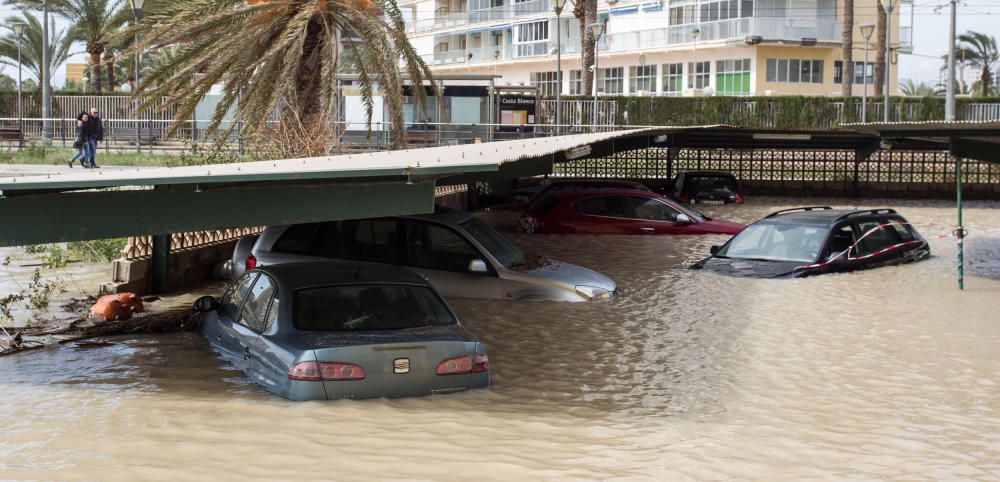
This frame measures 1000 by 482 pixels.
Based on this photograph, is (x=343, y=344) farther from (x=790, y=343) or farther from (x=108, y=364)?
(x=790, y=343)

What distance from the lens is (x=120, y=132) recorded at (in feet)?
145

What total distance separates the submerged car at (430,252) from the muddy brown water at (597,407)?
311 millimetres

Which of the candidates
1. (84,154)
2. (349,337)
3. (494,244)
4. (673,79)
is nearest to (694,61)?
(673,79)

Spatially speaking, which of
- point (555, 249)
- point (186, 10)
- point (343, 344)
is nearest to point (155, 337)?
point (343, 344)

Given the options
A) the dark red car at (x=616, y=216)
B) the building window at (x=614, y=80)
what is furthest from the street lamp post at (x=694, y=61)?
the dark red car at (x=616, y=216)

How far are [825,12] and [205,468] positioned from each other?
61.5 metres

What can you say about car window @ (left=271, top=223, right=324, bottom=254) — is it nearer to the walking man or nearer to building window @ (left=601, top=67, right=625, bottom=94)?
the walking man

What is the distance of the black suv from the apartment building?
36327 millimetres

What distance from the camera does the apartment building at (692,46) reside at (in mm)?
62938

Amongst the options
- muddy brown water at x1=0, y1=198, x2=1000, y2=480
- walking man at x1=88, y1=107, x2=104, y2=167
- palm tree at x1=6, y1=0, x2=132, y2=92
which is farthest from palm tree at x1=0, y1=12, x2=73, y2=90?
muddy brown water at x1=0, y1=198, x2=1000, y2=480

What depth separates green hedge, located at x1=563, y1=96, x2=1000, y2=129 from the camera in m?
50.3

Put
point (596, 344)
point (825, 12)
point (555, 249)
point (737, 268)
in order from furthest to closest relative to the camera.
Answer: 1. point (825, 12)
2. point (555, 249)
3. point (737, 268)
4. point (596, 344)

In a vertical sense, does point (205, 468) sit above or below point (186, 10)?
below

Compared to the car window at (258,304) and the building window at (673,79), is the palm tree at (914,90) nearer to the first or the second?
the building window at (673,79)
